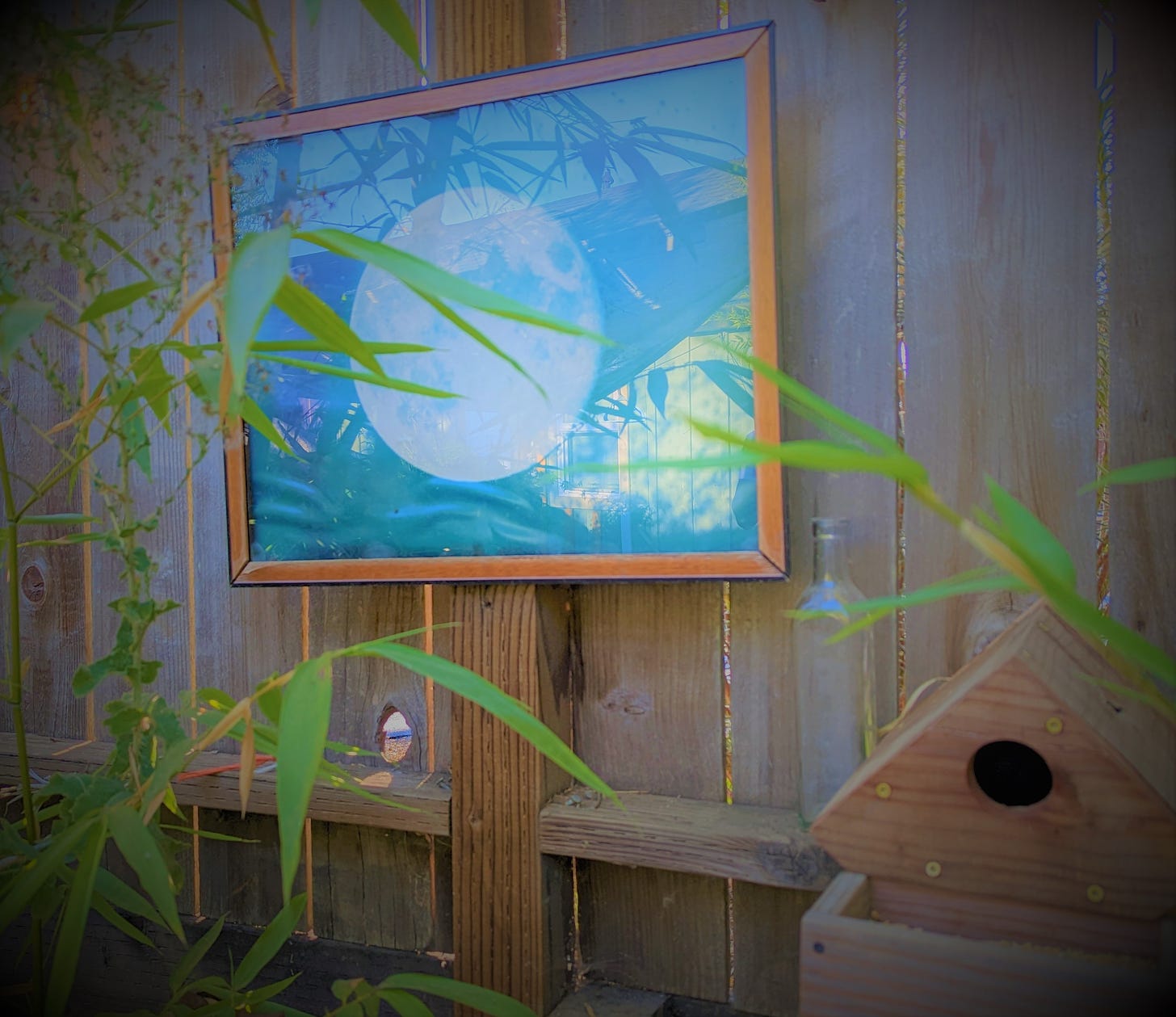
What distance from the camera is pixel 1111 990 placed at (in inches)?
22.1

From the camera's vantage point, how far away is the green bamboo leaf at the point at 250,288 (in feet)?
1.42

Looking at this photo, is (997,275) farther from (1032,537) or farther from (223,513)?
(223,513)

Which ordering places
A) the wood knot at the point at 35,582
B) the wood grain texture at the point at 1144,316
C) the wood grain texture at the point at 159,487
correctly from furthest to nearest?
1. the wood knot at the point at 35,582
2. the wood grain texture at the point at 159,487
3. the wood grain texture at the point at 1144,316

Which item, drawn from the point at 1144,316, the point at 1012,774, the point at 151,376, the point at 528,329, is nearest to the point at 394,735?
the point at 528,329

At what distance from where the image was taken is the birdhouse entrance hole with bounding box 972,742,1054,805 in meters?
0.78

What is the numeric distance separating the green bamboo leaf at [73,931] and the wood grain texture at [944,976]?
0.48 metres

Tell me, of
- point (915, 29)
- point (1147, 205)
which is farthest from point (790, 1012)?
point (915, 29)

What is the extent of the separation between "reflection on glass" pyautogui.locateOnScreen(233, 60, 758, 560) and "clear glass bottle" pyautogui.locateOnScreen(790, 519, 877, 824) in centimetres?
8

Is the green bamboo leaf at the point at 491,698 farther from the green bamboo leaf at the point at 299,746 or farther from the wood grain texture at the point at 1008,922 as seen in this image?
the wood grain texture at the point at 1008,922

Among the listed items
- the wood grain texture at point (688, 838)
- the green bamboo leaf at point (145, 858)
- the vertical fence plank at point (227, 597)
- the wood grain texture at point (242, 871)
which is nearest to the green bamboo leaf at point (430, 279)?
the green bamboo leaf at point (145, 858)

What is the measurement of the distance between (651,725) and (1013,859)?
0.52m

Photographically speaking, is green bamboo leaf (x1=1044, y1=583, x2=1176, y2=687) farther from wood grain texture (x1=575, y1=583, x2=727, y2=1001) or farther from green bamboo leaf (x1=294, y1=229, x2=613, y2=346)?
wood grain texture (x1=575, y1=583, x2=727, y2=1001)

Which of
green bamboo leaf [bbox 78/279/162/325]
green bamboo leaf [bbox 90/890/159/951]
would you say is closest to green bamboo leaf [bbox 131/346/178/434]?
green bamboo leaf [bbox 78/279/162/325]

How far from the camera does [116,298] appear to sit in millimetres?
636
